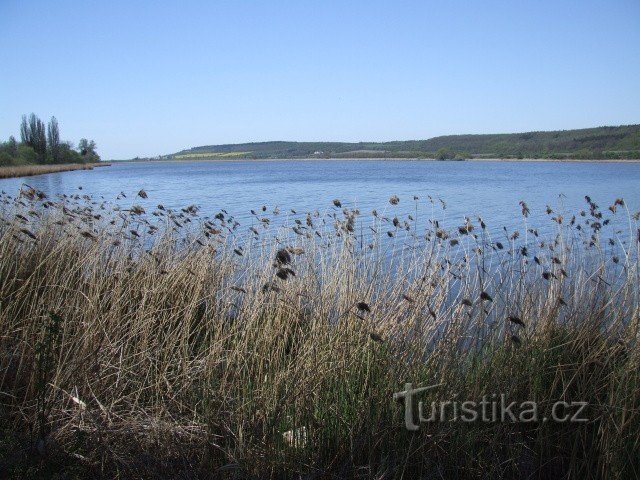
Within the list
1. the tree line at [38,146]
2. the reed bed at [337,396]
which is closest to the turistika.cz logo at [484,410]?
the reed bed at [337,396]

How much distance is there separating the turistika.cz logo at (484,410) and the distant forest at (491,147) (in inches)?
2751

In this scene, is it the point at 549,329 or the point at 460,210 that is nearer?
the point at 549,329

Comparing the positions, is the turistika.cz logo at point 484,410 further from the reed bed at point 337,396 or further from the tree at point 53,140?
the tree at point 53,140

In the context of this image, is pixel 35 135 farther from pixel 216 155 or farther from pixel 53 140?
pixel 216 155

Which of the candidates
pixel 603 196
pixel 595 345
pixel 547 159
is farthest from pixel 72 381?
pixel 547 159

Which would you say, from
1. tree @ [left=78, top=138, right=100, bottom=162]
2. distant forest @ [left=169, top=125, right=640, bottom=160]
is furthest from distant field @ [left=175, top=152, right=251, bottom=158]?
tree @ [left=78, top=138, right=100, bottom=162]

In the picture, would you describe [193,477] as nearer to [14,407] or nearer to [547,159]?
[14,407]

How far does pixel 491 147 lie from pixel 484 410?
112484 millimetres

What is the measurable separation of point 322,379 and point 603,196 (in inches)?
879

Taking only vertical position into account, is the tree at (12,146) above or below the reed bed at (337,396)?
above

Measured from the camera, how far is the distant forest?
73.8 m

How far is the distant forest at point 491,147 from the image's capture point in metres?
73.8

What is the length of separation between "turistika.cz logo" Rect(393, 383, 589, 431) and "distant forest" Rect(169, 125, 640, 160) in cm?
6987

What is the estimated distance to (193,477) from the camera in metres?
3.24
